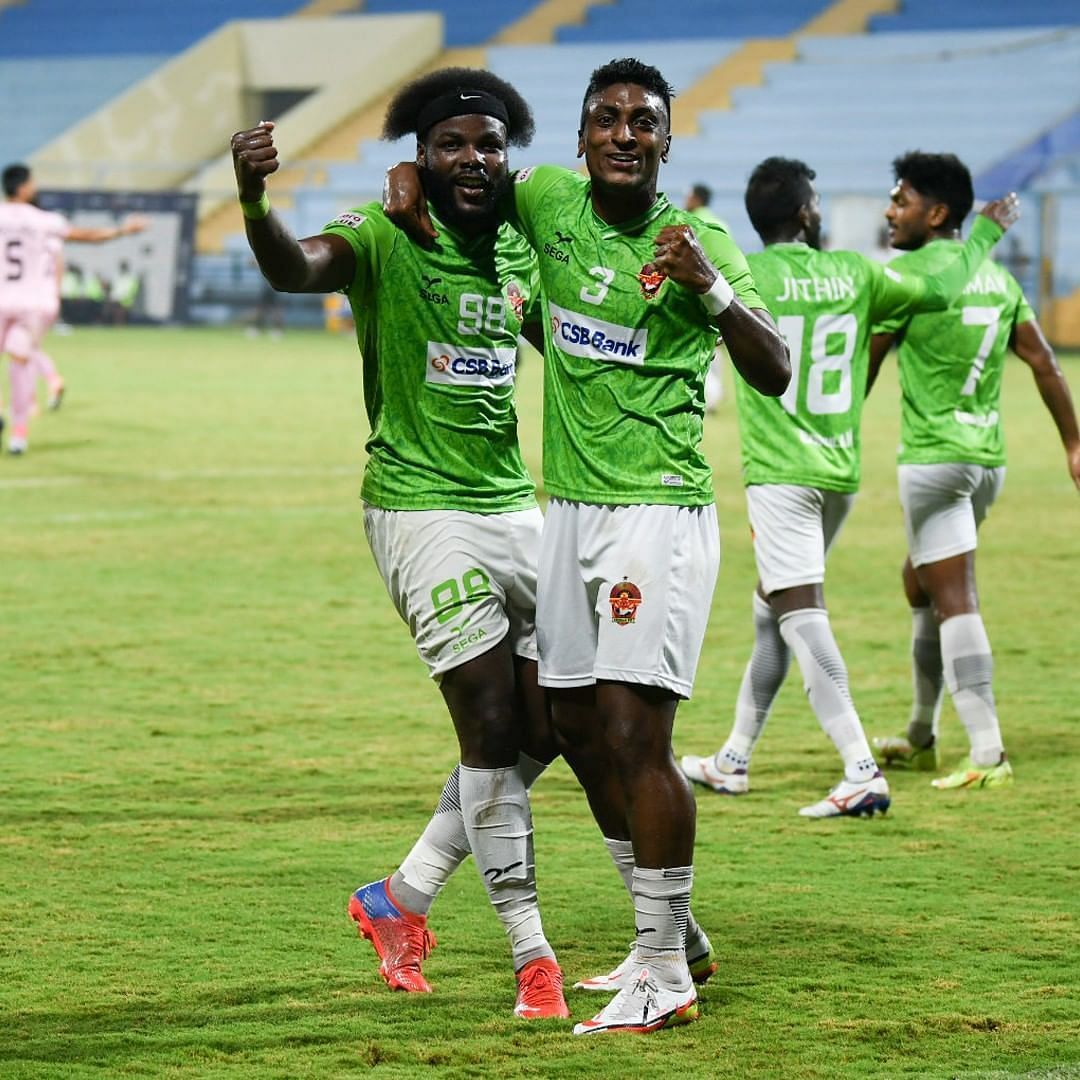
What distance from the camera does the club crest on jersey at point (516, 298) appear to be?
15.3ft

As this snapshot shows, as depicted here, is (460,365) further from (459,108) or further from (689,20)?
(689,20)

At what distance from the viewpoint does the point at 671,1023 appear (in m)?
4.31

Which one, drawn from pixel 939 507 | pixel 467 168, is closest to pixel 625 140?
pixel 467 168

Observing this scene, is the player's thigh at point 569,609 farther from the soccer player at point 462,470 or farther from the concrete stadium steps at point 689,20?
the concrete stadium steps at point 689,20

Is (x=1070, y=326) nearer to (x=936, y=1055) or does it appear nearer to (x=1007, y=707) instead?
(x=1007, y=707)

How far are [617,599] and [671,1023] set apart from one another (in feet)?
3.08

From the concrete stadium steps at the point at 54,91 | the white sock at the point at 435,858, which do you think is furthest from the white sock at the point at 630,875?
the concrete stadium steps at the point at 54,91

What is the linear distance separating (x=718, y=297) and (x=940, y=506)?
10.4 feet

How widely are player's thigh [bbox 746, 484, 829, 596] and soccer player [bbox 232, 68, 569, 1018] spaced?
1.98 m

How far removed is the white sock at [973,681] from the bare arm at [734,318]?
2.89 metres

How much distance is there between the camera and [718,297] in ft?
13.4

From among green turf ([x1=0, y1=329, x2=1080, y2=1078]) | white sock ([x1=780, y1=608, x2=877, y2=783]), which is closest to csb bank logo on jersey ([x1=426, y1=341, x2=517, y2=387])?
green turf ([x1=0, y1=329, x2=1080, y2=1078])

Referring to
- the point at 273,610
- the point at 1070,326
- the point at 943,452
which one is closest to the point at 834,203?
the point at 1070,326

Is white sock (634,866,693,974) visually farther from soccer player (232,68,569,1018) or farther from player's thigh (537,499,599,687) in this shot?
player's thigh (537,499,599,687)
